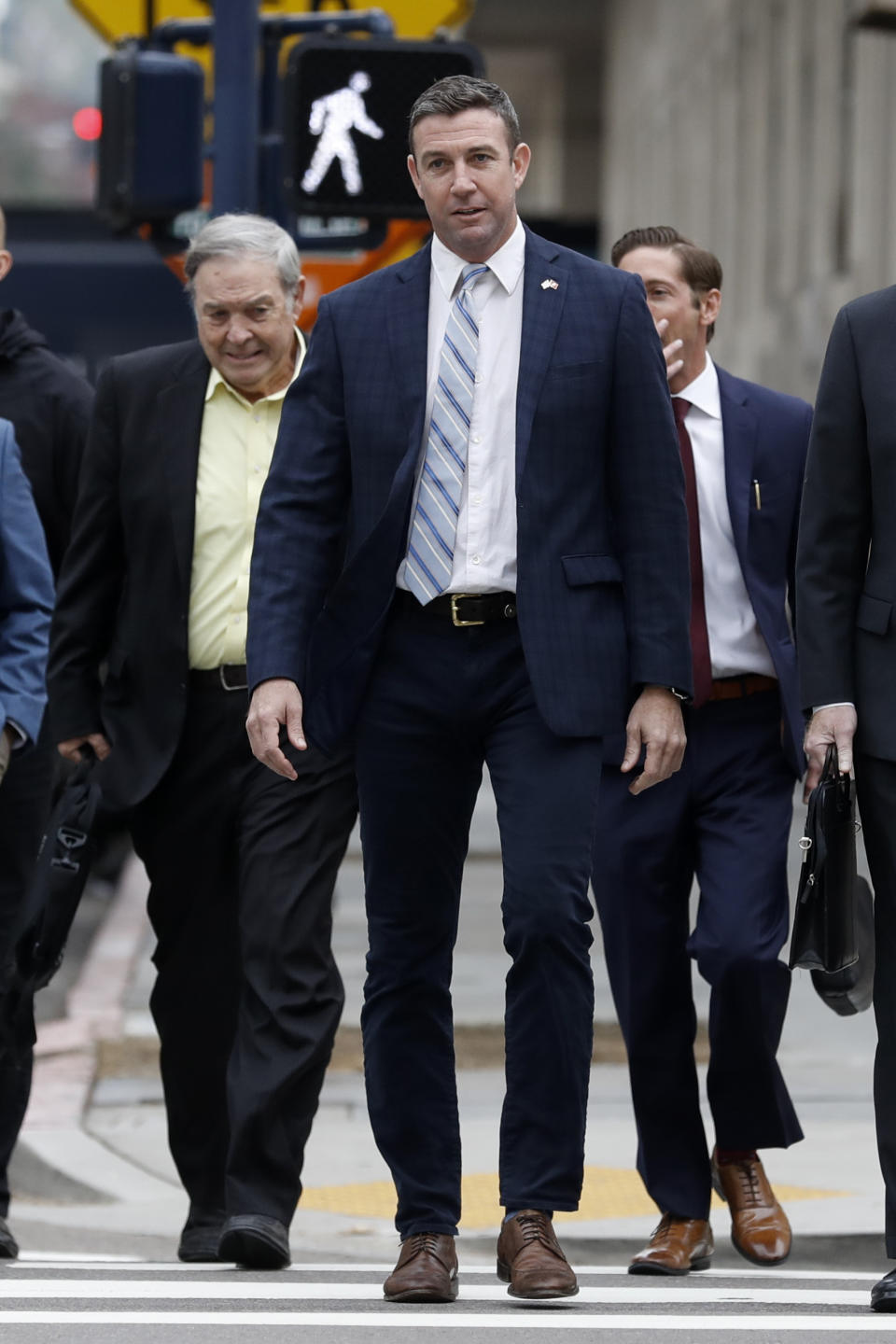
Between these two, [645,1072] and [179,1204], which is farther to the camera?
[179,1204]

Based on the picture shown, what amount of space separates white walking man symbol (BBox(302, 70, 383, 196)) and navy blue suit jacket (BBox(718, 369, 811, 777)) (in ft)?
9.52

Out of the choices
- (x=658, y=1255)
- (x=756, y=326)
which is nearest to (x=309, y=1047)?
(x=658, y=1255)

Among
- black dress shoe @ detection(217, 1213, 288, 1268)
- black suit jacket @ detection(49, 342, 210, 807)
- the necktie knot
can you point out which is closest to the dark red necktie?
the necktie knot

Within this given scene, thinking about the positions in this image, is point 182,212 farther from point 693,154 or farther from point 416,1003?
point 693,154

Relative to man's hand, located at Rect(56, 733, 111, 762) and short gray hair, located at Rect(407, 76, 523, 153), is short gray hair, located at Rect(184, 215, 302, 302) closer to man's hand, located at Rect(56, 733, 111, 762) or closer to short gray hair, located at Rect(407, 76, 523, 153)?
short gray hair, located at Rect(407, 76, 523, 153)

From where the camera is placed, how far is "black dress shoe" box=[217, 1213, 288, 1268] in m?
5.59

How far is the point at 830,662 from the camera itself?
5227 millimetres

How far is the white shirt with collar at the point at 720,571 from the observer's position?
20.1 feet

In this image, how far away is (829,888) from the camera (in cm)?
511

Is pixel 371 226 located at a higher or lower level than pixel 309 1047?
higher

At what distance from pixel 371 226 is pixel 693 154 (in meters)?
22.0

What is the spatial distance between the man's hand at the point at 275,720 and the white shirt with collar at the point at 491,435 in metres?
0.30

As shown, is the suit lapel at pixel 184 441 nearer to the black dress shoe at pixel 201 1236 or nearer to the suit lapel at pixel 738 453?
the suit lapel at pixel 738 453

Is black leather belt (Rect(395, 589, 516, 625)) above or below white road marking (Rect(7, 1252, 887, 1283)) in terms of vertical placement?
above
